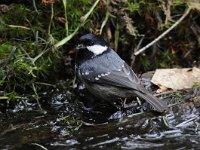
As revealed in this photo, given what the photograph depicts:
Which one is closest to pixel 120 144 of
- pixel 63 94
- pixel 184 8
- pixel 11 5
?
pixel 63 94

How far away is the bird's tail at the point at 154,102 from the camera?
495 centimetres

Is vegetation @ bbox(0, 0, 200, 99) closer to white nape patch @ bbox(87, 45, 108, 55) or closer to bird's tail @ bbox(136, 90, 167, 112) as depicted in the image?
white nape patch @ bbox(87, 45, 108, 55)

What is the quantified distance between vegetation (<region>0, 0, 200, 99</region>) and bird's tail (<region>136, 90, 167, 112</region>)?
1.18 m

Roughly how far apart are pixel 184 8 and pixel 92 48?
1773 mm

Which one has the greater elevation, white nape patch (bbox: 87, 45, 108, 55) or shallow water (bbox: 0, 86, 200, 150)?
white nape patch (bbox: 87, 45, 108, 55)

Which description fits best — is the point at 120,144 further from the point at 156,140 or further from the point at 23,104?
the point at 23,104

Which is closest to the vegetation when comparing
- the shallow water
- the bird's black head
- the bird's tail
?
the bird's black head

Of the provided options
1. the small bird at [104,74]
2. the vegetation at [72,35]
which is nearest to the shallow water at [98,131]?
the small bird at [104,74]

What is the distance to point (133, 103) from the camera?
17.7 ft

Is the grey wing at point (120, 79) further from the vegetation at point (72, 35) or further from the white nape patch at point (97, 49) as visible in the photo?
the vegetation at point (72, 35)

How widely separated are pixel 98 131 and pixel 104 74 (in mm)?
806

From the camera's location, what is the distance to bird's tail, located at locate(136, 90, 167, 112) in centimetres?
495

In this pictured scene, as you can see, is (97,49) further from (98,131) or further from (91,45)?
(98,131)

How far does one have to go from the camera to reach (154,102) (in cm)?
499
